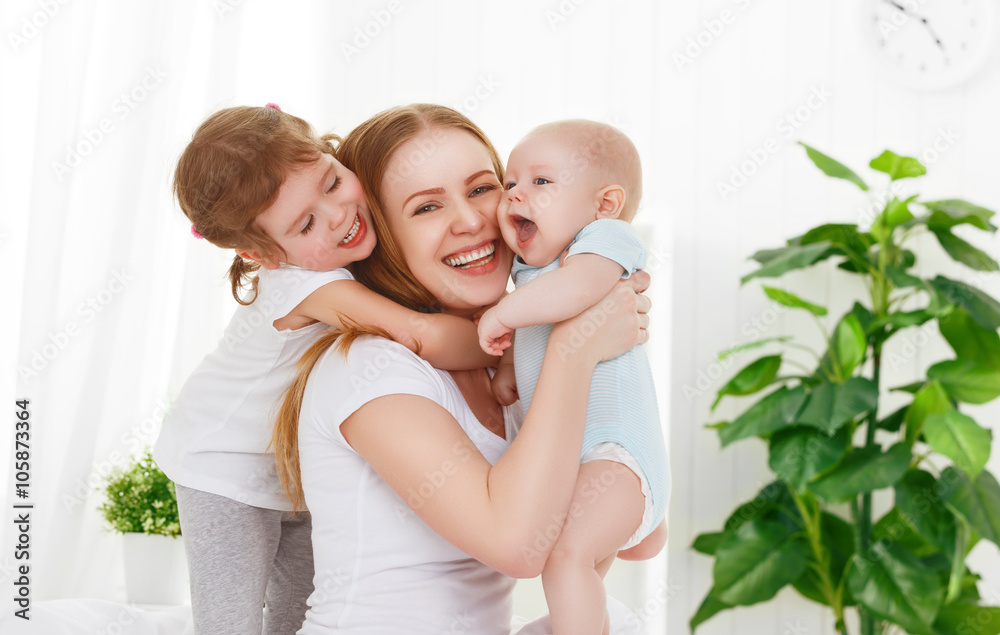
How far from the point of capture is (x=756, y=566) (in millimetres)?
2559

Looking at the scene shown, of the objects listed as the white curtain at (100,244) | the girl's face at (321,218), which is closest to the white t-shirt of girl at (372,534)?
the girl's face at (321,218)

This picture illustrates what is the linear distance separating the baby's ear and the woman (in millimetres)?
138

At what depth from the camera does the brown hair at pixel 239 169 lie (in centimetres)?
135

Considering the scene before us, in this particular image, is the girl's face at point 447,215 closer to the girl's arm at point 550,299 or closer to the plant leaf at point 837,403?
the girl's arm at point 550,299

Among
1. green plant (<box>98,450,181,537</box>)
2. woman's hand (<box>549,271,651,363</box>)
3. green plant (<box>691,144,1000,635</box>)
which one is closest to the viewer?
woman's hand (<box>549,271,651,363</box>)

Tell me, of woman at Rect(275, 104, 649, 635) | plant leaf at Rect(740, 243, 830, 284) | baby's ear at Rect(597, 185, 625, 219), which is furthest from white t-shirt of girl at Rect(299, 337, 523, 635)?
plant leaf at Rect(740, 243, 830, 284)

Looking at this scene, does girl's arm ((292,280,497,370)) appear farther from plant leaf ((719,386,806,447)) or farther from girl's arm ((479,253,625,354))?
plant leaf ((719,386,806,447))

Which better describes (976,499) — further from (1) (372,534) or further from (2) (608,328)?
(1) (372,534)

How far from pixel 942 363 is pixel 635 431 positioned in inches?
69.3

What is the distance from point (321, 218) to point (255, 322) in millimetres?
253

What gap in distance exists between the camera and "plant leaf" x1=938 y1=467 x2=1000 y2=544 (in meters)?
2.27

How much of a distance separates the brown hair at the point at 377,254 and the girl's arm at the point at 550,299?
9.1 inches

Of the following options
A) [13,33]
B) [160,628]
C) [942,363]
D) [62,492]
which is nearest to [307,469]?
[160,628]

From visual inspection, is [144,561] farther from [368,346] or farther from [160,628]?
[368,346]
